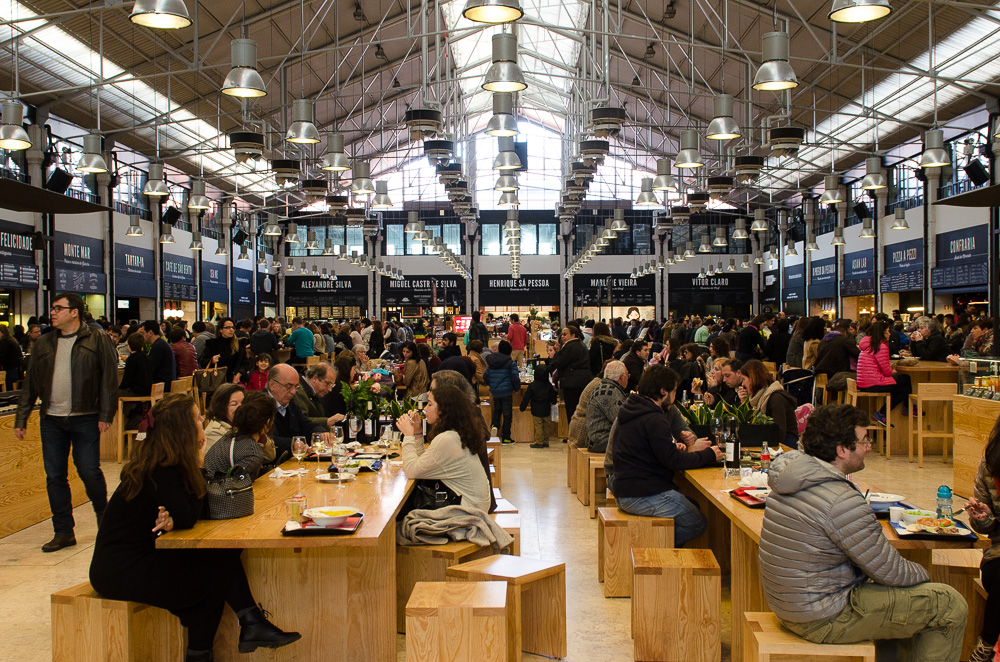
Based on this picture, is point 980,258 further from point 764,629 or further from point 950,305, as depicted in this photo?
point 764,629

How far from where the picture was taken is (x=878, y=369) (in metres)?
9.20

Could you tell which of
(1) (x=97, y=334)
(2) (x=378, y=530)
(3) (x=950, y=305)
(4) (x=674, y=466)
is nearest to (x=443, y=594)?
(2) (x=378, y=530)

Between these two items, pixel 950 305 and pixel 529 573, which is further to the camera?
pixel 950 305

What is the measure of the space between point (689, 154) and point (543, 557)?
553 centimetres

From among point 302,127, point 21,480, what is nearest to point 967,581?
point 21,480

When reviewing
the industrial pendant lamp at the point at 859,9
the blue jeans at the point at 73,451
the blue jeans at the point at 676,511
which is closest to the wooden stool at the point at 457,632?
the blue jeans at the point at 676,511

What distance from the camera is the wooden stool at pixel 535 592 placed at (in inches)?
146

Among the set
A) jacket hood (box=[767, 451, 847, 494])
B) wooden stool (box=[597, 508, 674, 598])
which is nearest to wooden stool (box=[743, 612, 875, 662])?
jacket hood (box=[767, 451, 847, 494])

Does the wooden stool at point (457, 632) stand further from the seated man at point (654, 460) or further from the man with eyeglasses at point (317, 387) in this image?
the man with eyeglasses at point (317, 387)

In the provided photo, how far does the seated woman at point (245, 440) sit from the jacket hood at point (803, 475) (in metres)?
2.32

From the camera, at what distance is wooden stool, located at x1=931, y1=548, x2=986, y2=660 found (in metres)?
3.47

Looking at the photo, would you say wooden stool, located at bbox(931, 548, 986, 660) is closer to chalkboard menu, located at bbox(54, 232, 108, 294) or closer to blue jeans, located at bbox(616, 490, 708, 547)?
blue jeans, located at bbox(616, 490, 708, 547)

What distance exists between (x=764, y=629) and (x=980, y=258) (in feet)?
52.4

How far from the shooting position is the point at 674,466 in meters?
4.70
